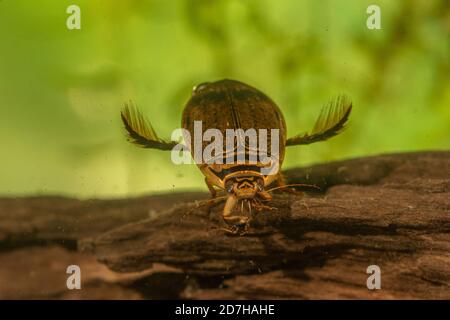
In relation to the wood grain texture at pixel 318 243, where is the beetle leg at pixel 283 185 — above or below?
above

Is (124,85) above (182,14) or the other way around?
the other way around

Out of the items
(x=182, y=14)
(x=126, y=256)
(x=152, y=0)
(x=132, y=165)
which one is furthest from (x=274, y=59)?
(x=126, y=256)

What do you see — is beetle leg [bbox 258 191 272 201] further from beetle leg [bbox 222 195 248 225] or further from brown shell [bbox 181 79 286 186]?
brown shell [bbox 181 79 286 186]

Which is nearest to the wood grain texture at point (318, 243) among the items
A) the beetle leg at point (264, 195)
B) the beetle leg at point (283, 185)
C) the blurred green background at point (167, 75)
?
the beetle leg at point (283, 185)

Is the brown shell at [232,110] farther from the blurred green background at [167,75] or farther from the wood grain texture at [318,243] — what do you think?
the blurred green background at [167,75]

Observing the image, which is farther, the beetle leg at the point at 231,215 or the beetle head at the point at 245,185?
the beetle leg at the point at 231,215

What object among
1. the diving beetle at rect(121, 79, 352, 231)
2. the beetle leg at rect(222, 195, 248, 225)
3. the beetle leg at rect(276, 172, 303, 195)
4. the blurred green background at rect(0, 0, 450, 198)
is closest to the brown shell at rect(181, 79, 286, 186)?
the diving beetle at rect(121, 79, 352, 231)

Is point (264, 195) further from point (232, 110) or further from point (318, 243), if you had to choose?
point (232, 110)

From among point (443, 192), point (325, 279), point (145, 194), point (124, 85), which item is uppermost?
point (124, 85)

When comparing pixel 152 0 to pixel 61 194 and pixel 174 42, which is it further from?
pixel 61 194
